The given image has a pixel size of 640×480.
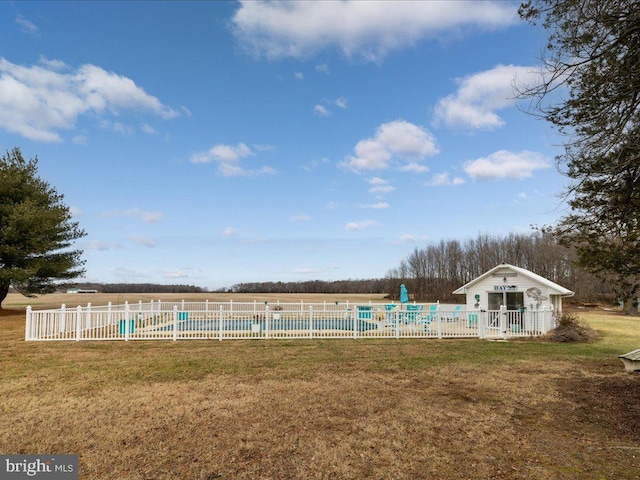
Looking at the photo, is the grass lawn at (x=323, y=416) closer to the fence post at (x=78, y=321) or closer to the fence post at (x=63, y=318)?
the fence post at (x=78, y=321)

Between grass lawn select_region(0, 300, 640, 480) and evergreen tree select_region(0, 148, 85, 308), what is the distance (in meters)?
12.6

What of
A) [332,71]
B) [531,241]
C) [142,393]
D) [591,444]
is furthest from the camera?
[531,241]

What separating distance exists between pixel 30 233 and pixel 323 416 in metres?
20.6

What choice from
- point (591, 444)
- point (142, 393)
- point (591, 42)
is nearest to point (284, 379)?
point (142, 393)

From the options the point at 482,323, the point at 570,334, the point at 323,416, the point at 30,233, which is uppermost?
the point at 30,233

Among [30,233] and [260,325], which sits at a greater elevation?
[30,233]

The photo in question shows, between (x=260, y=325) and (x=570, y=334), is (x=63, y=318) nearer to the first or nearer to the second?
(x=260, y=325)

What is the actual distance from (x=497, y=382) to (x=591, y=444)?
2.90m

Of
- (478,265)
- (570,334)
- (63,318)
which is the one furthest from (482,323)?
(478,265)

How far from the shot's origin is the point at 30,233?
19516mm

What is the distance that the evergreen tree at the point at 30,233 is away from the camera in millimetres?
19234

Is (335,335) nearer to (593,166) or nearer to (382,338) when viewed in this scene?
(382,338)

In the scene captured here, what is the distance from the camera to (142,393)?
619 cm

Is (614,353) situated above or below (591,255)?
below
